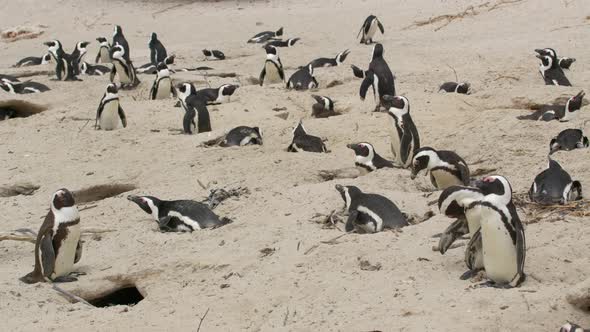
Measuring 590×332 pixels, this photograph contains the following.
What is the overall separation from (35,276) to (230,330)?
1735 millimetres

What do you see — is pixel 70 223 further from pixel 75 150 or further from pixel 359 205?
pixel 75 150

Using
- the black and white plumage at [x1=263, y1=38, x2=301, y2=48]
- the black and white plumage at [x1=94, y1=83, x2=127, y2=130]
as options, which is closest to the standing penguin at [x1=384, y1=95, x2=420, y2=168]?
the black and white plumage at [x1=94, y1=83, x2=127, y2=130]

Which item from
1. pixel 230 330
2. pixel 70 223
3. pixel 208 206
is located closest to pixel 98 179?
pixel 208 206

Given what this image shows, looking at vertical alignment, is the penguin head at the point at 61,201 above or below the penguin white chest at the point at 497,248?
below

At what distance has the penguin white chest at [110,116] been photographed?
1006 centimetres

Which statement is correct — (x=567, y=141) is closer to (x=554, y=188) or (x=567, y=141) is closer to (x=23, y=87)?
(x=554, y=188)

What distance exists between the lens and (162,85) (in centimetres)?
1191

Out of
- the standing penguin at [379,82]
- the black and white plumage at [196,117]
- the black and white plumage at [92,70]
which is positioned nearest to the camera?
the black and white plumage at [196,117]

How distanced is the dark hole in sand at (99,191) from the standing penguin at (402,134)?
2232 millimetres

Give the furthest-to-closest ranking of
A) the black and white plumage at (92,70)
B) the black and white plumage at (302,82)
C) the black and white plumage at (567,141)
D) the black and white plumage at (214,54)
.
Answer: the black and white plumage at (214,54) → the black and white plumage at (92,70) → the black and white plumage at (302,82) → the black and white plumage at (567,141)

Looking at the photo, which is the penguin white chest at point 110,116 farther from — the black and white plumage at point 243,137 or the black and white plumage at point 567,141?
the black and white plumage at point 567,141

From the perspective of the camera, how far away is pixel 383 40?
14977mm

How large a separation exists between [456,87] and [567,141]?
3091mm

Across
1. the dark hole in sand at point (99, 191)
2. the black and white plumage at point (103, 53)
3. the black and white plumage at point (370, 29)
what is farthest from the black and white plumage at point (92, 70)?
the dark hole in sand at point (99, 191)
